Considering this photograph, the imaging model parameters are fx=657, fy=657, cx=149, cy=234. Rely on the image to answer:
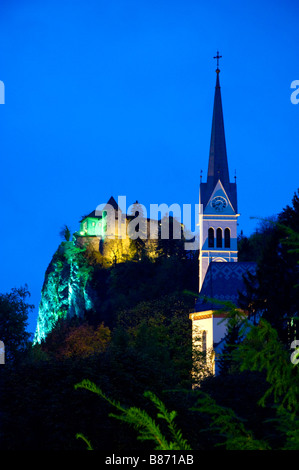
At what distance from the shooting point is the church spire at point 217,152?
9538 centimetres

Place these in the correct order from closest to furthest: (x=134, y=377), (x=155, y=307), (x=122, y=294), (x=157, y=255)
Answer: (x=134, y=377)
(x=155, y=307)
(x=122, y=294)
(x=157, y=255)

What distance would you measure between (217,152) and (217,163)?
2.09 metres

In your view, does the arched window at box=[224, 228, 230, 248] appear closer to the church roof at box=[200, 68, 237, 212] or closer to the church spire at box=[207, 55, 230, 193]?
the church roof at box=[200, 68, 237, 212]

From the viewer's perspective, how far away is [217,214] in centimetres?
9200

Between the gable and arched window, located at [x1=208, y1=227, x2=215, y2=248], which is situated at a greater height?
the gable

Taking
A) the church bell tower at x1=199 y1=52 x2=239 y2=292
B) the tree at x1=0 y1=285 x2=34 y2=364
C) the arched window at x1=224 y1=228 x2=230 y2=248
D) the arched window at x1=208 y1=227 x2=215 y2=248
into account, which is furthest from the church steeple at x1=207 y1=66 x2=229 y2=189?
the tree at x1=0 y1=285 x2=34 y2=364

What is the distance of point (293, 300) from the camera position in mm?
33812

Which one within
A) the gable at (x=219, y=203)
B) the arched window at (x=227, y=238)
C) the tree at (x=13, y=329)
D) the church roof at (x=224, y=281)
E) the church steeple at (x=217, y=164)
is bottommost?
the tree at (x=13, y=329)

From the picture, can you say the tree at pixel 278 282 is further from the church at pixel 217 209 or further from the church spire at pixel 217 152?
the church spire at pixel 217 152

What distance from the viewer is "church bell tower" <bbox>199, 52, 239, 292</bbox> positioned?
8931cm

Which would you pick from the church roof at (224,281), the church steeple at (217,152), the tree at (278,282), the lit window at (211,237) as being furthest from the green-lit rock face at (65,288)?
the tree at (278,282)
